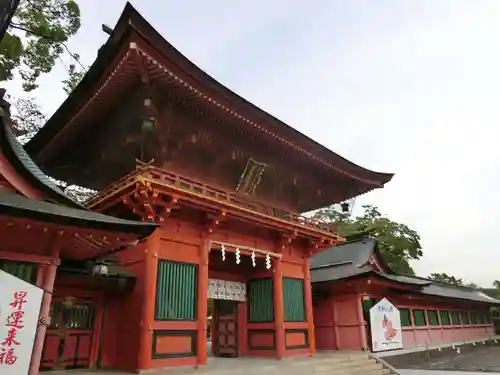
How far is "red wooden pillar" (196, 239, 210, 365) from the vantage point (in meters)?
9.80

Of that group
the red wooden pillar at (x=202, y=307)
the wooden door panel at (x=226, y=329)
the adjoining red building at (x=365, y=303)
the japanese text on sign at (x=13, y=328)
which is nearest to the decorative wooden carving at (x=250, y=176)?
the red wooden pillar at (x=202, y=307)

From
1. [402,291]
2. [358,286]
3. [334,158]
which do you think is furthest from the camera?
[402,291]

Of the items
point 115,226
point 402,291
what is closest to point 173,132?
point 115,226

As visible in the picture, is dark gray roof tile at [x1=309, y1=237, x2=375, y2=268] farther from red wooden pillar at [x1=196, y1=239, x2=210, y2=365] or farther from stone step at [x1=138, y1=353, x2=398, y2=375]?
red wooden pillar at [x1=196, y1=239, x2=210, y2=365]

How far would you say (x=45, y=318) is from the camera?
647 cm

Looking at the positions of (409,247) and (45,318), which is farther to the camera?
(409,247)

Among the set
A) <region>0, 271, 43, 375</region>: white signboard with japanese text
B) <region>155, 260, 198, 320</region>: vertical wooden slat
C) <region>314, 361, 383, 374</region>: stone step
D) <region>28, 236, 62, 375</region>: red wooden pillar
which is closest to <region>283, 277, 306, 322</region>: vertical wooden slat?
<region>314, 361, 383, 374</region>: stone step

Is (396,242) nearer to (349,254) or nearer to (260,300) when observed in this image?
(349,254)

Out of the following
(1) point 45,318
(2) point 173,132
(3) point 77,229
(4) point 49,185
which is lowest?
(1) point 45,318

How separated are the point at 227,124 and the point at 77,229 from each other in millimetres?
5806

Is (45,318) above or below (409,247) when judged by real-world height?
below

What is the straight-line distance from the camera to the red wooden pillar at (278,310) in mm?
12117

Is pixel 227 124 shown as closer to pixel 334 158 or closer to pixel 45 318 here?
pixel 334 158

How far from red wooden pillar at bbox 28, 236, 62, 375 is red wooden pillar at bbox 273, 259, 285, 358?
748 cm
